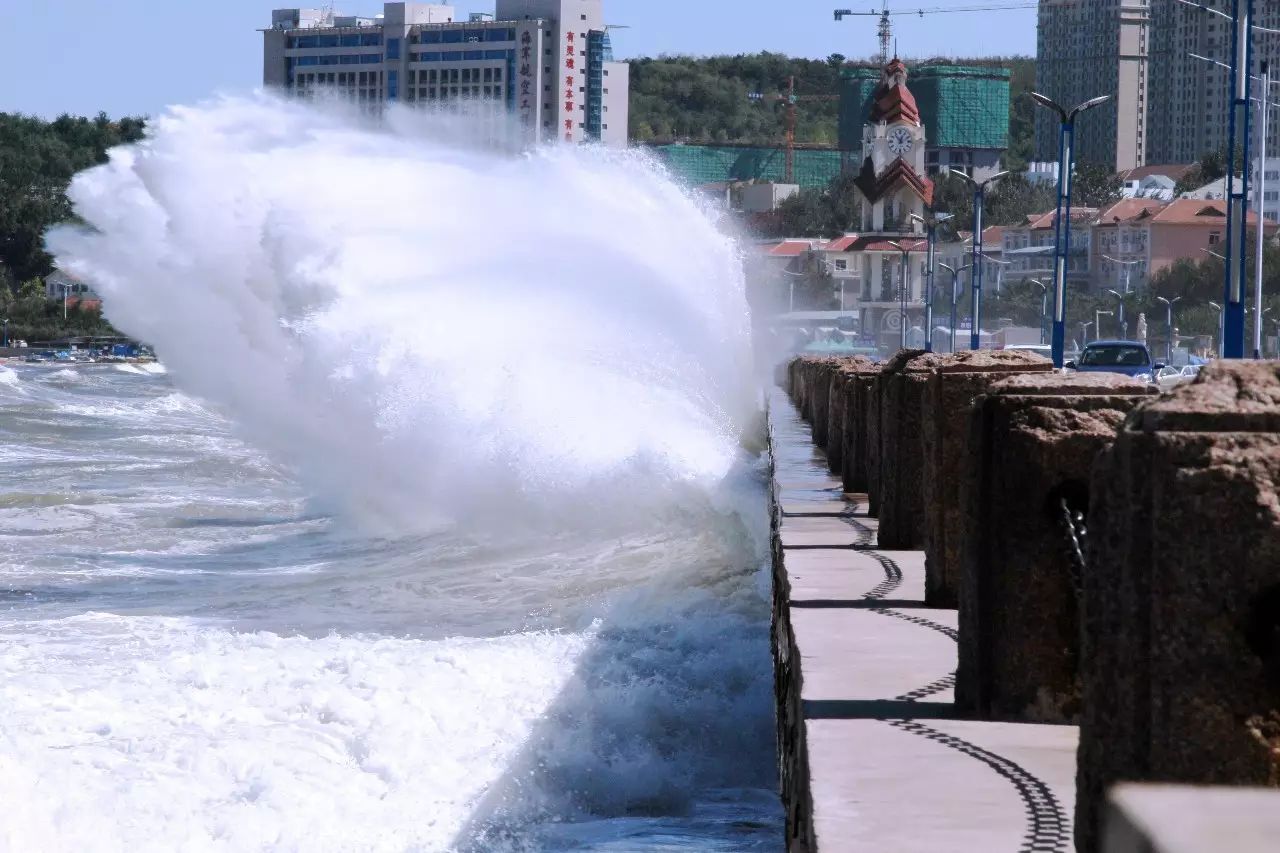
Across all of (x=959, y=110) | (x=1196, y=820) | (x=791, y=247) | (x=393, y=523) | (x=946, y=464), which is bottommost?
(x=393, y=523)

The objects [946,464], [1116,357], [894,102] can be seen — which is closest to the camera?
[946,464]

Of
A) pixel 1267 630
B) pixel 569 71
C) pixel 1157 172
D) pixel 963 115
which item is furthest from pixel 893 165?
pixel 1267 630

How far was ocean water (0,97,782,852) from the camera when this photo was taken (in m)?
8.76

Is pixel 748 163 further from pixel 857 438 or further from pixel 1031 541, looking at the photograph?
pixel 1031 541

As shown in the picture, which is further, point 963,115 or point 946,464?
point 963,115

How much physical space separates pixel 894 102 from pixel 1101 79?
56.2 m

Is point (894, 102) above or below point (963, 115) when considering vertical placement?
below

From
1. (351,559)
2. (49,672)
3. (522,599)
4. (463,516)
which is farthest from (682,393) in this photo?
(49,672)

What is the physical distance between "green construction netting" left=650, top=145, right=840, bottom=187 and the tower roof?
1465 inches

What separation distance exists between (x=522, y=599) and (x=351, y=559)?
3734 millimetres

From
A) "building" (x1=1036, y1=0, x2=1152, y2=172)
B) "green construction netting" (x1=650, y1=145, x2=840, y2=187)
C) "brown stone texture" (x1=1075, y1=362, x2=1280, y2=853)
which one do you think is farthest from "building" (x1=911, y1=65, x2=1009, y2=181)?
"brown stone texture" (x1=1075, y1=362, x2=1280, y2=853)

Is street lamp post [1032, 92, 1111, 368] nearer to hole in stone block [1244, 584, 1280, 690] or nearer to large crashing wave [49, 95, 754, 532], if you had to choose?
large crashing wave [49, 95, 754, 532]

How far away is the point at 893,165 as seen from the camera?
12925 centimetres

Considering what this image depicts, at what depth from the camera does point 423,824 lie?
8.33 metres
